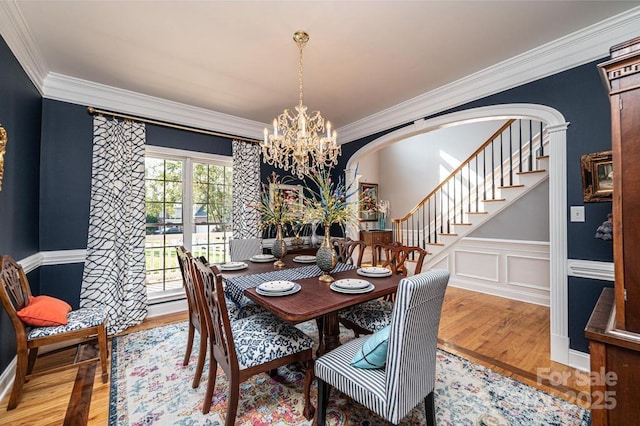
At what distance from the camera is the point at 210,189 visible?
13.5 feet

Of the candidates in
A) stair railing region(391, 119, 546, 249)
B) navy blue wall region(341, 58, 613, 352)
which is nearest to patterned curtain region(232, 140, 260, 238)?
stair railing region(391, 119, 546, 249)

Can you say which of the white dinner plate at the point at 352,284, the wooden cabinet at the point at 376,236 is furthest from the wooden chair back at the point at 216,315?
the wooden cabinet at the point at 376,236

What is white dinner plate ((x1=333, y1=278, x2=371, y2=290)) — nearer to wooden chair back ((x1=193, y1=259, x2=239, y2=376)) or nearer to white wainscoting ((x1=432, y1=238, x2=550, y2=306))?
wooden chair back ((x1=193, y1=259, x2=239, y2=376))

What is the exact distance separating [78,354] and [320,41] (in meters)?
3.61

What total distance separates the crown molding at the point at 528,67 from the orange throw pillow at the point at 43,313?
157 inches

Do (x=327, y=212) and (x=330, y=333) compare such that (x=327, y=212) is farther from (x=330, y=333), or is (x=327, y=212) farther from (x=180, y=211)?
(x=180, y=211)

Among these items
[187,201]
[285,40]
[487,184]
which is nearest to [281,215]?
[285,40]

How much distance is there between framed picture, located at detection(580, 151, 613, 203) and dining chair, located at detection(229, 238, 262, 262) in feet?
10.6

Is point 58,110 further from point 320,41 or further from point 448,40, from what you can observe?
point 448,40

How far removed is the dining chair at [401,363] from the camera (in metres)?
1.24

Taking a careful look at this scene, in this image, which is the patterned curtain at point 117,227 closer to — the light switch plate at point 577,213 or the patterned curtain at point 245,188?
the patterned curtain at point 245,188

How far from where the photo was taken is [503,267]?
4293mm

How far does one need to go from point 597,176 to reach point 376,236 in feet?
14.0

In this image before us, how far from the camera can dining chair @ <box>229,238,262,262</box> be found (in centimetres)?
330
